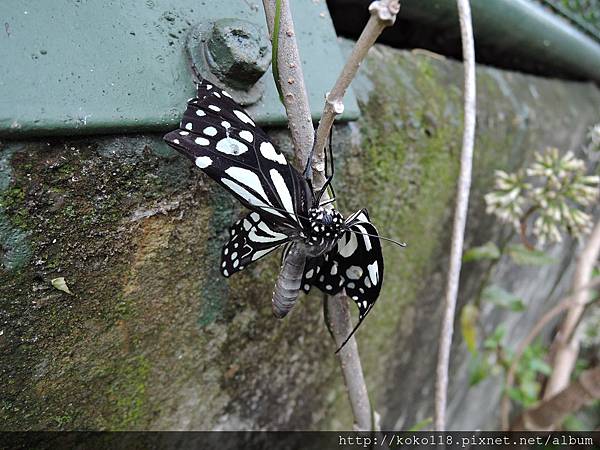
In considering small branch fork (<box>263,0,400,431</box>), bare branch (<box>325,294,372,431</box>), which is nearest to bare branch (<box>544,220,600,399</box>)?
bare branch (<box>325,294,372,431</box>)

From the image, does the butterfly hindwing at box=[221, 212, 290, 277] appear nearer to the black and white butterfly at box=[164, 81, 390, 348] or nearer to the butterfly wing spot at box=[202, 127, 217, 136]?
the black and white butterfly at box=[164, 81, 390, 348]

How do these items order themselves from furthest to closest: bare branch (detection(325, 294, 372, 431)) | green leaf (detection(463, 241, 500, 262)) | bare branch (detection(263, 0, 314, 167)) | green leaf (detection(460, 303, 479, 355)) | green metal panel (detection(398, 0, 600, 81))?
green leaf (detection(460, 303, 479, 355)) → green leaf (detection(463, 241, 500, 262)) → green metal panel (detection(398, 0, 600, 81)) → bare branch (detection(325, 294, 372, 431)) → bare branch (detection(263, 0, 314, 167))

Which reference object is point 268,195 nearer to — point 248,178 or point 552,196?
point 248,178

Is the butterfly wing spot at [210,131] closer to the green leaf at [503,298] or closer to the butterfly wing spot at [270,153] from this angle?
the butterfly wing spot at [270,153]

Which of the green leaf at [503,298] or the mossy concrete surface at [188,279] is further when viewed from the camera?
the green leaf at [503,298]

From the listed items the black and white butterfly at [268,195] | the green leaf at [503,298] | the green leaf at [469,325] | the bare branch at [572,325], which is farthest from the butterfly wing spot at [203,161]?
the bare branch at [572,325]

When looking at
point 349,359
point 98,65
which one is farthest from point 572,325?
point 98,65

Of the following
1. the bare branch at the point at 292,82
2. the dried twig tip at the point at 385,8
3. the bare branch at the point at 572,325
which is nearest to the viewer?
the dried twig tip at the point at 385,8
